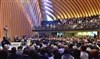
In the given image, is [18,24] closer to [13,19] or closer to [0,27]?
[13,19]

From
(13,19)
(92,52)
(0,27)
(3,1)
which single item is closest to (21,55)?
(92,52)

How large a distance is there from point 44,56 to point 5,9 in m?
30.4

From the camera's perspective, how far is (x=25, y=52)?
13492 mm

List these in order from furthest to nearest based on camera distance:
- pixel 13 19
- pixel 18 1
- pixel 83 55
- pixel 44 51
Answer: pixel 18 1 → pixel 13 19 → pixel 44 51 → pixel 83 55

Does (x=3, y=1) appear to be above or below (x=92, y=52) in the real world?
above

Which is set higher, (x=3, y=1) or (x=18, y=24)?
(x=3, y=1)

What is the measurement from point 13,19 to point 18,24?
254 centimetres

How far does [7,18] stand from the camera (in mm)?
42969

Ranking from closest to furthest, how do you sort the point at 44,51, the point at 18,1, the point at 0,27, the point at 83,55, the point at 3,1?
the point at 83,55
the point at 44,51
the point at 0,27
the point at 3,1
the point at 18,1

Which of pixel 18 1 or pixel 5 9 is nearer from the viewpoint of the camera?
pixel 5 9

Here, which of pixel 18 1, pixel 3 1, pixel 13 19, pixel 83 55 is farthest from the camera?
pixel 18 1

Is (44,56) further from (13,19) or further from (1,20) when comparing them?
(13,19)

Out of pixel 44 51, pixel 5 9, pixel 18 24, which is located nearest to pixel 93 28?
pixel 18 24

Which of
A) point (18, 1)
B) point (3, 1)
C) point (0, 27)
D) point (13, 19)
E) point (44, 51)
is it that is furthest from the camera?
point (18, 1)
